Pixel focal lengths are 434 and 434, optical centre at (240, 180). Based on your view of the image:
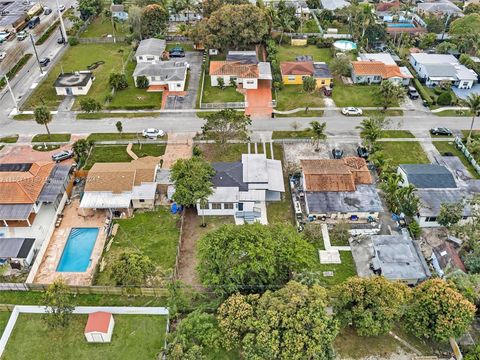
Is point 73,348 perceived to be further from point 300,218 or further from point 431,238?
point 431,238

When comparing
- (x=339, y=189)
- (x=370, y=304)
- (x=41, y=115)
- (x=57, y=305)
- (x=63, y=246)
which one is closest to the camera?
(x=370, y=304)

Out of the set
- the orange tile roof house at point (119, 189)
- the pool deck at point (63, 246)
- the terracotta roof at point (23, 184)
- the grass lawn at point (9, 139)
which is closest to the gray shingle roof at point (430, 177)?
the orange tile roof house at point (119, 189)

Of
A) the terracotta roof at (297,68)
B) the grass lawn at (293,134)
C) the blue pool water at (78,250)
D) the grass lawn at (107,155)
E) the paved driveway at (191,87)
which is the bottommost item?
the blue pool water at (78,250)

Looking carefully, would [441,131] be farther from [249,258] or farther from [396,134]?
[249,258]

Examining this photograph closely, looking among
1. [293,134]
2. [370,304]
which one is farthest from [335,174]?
[370,304]

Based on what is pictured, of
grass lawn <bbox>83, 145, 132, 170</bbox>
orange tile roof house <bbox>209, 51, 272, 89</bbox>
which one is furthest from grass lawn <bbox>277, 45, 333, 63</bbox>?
grass lawn <bbox>83, 145, 132, 170</bbox>

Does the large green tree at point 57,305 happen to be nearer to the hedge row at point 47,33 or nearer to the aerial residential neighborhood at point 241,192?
the aerial residential neighborhood at point 241,192
